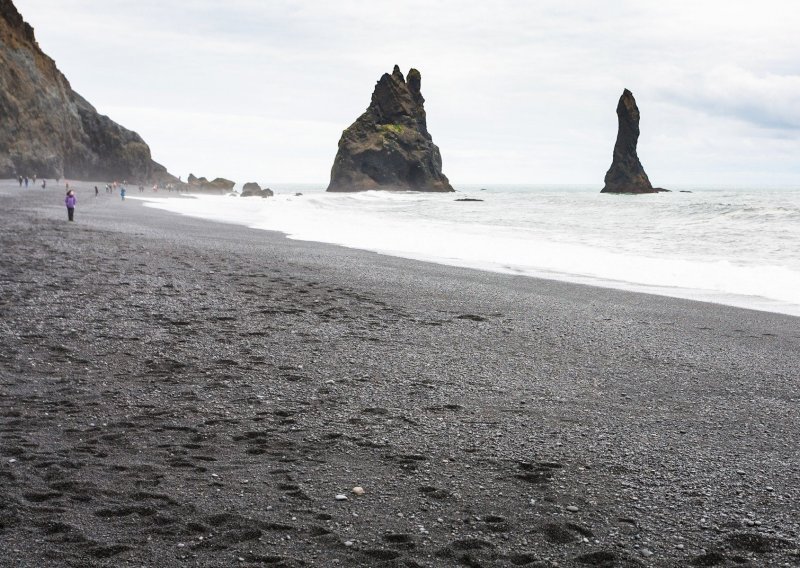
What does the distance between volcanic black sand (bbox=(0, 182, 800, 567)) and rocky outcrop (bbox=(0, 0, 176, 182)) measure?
83.2 metres

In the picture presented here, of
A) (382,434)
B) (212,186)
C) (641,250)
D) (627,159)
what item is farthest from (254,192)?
(382,434)

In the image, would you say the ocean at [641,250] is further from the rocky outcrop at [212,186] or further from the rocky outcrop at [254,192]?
the rocky outcrop at [212,186]

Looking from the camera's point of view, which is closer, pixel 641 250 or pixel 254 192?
pixel 641 250

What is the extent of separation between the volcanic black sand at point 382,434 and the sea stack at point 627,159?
124m

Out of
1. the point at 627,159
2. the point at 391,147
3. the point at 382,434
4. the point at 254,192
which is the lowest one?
the point at 382,434

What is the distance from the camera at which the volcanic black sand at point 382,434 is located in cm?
367

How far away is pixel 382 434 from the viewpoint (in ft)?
17.3

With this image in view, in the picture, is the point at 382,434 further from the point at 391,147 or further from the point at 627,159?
the point at 627,159

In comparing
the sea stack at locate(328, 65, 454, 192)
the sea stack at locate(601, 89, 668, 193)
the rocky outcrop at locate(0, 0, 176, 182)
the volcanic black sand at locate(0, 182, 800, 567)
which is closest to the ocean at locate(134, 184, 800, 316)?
the volcanic black sand at locate(0, 182, 800, 567)

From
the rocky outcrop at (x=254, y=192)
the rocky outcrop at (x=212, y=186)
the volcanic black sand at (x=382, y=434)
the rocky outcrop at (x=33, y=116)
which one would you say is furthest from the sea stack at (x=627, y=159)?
the volcanic black sand at (x=382, y=434)

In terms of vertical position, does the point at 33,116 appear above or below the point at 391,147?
below

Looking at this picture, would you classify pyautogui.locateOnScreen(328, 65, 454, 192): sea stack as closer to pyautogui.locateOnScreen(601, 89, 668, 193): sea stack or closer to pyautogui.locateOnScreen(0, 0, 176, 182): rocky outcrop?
pyautogui.locateOnScreen(601, 89, 668, 193): sea stack

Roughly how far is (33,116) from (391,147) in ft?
194

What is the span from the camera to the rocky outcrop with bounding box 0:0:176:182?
3196 inches
